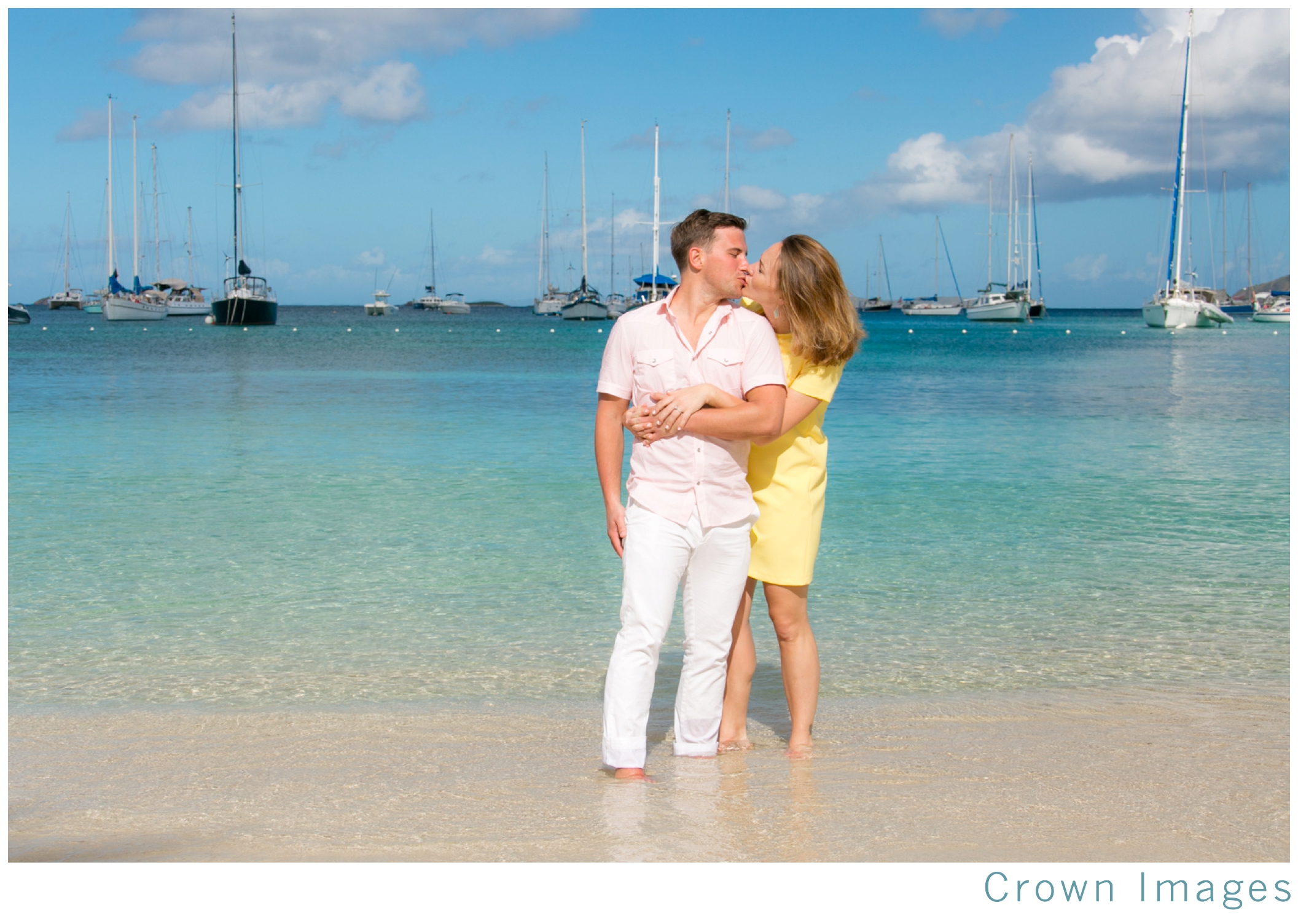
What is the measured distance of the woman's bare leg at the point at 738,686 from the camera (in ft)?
13.2

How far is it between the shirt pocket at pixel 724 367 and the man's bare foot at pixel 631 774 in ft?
4.29

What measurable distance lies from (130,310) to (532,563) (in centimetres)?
7279

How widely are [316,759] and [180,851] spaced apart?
2.80 feet

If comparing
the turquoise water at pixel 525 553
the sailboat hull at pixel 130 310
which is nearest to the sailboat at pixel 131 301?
the sailboat hull at pixel 130 310

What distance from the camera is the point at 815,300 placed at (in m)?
3.63

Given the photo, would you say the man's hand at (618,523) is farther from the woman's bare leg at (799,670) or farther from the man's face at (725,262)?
the man's face at (725,262)

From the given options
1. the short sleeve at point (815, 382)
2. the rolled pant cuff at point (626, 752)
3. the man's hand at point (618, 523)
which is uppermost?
the short sleeve at point (815, 382)

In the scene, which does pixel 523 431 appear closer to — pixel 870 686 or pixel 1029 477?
pixel 1029 477

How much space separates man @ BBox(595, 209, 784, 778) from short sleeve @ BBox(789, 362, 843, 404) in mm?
216

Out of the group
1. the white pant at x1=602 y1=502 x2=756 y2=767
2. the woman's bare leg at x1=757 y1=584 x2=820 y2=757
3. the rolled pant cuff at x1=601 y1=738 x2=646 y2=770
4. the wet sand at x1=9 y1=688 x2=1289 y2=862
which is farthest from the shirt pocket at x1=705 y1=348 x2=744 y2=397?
the wet sand at x1=9 y1=688 x2=1289 y2=862

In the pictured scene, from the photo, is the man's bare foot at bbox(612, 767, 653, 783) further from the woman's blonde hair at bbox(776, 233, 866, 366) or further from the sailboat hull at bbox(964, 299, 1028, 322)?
the sailboat hull at bbox(964, 299, 1028, 322)

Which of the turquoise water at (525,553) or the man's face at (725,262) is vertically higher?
the man's face at (725,262)

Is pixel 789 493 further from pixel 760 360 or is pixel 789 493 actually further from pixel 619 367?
pixel 619 367

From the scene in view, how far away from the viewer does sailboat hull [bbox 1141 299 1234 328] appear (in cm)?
6412
